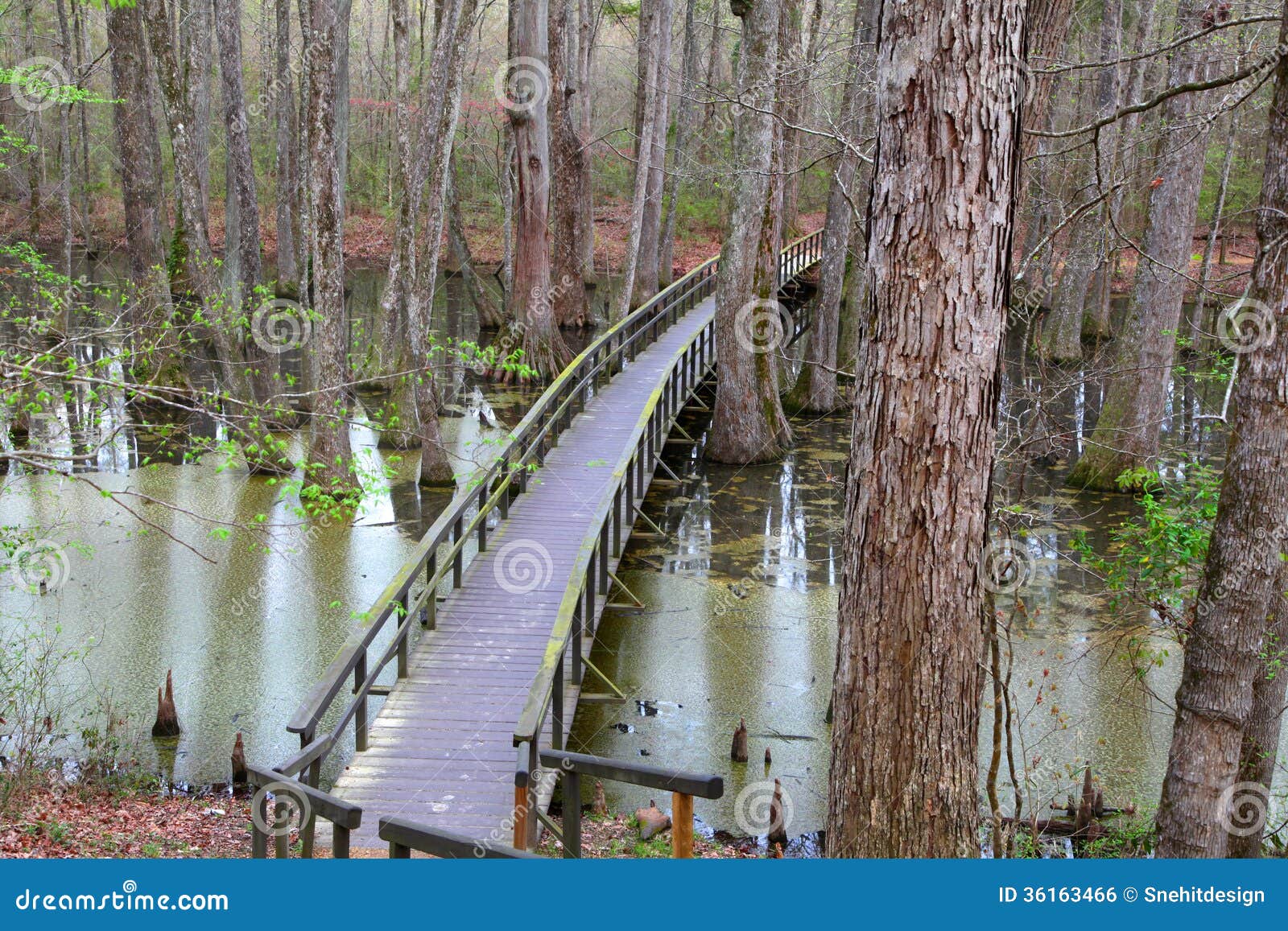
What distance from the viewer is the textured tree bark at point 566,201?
22.2 meters

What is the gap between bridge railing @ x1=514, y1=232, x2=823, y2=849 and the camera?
19.4 feet

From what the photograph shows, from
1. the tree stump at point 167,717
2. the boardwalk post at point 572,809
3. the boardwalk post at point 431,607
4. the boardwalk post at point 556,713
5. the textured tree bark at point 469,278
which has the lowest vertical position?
the tree stump at point 167,717

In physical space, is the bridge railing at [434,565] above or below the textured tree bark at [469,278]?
below

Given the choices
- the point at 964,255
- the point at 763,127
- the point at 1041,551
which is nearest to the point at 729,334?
the point at 763,127

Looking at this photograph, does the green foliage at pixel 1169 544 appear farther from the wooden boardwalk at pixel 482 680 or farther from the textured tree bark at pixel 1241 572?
the wooden boardwalk at pixel 482 680

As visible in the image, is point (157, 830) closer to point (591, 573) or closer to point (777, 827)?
point (777, 827)

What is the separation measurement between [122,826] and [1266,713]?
252 inches

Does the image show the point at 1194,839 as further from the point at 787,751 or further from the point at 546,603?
the point at 546,603

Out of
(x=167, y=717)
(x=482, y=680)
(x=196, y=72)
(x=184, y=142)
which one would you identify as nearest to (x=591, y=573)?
(x=482, y=680)

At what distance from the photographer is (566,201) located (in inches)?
935

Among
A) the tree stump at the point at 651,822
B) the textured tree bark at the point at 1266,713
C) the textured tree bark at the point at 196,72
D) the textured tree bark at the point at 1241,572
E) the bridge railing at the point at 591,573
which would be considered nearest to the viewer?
the textured tree bark at the point at 1241,572

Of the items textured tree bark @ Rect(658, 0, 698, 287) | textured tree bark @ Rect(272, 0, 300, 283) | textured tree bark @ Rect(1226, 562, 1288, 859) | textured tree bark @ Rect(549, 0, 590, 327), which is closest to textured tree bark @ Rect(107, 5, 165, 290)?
textured tree bark @ Rect(272, 0, 300, 283)

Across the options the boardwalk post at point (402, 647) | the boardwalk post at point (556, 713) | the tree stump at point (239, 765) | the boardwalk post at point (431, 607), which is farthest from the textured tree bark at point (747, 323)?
the tree stump at point (239, 765)

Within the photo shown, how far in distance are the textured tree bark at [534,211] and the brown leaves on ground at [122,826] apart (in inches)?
505
